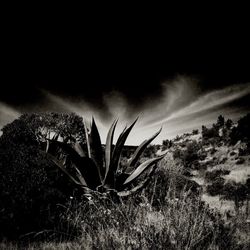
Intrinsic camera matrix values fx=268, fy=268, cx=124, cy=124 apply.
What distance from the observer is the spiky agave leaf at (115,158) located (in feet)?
16.3

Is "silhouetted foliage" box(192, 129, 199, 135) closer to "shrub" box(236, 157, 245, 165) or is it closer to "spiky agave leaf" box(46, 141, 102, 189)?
"shrub" box(236, 157, 245, 165)

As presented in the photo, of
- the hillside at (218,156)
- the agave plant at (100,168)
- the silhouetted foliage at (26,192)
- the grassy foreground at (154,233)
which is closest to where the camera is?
the grassy foreground at (154,233)

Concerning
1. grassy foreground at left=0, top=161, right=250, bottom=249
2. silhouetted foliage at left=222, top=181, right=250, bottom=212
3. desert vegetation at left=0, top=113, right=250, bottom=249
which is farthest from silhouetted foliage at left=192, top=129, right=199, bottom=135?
grassy foreground at left=0, top=161, right=250, bottom=249

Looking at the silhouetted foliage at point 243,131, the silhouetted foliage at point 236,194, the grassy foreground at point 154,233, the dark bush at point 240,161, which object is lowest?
the grassy foreground at point 154,233

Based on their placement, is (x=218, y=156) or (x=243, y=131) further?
(x=218, y=156)

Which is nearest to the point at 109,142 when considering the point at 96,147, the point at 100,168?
the point at 96,147

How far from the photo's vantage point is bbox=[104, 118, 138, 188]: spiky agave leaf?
498cm

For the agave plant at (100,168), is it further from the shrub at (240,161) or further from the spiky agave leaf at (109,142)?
the shrub at (240,161)

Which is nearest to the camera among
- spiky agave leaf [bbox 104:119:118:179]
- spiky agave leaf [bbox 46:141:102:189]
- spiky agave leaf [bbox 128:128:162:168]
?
spiky agave leaf [bbox 46:141:102:189]

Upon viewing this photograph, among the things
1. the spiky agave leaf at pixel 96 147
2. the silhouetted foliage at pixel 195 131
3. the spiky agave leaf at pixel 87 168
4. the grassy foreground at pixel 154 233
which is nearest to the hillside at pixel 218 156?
Result: the silhouetted foliage at pixel 195 131

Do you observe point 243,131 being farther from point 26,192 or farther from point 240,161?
point 26,192

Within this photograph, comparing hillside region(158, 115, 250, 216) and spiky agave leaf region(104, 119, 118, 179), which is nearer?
spiky agave leaf region(104, 119, 118, 179)

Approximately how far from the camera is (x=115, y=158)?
17.3ft

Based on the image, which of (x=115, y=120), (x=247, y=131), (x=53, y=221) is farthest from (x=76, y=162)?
(x=247, y=131)
